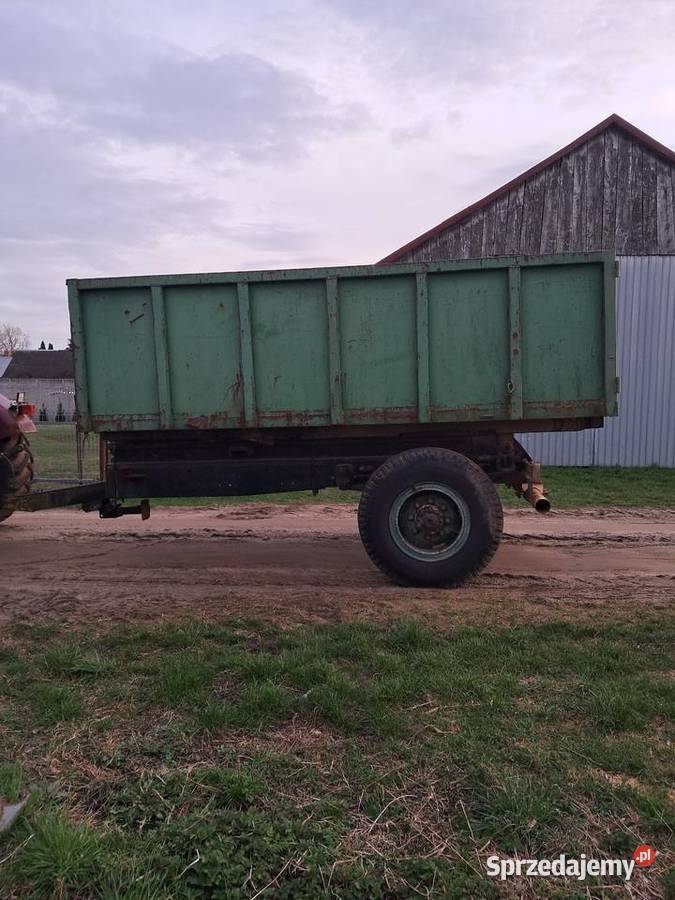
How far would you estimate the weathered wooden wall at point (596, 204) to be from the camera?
42.0 feet

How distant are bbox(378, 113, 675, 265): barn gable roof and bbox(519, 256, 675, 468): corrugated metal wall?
203 centimetres

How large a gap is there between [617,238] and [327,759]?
12754 mm

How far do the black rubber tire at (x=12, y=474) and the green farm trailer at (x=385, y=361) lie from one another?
1.60 meters

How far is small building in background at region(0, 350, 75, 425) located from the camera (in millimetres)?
38188

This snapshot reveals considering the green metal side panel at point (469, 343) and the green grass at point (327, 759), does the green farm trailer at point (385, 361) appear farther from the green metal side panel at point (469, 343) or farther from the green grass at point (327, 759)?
the green grass at point (327, 759)

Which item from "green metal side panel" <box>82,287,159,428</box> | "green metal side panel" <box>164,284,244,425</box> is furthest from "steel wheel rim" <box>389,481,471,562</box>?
"green metal side panel" <box>82,287,159,428</box>

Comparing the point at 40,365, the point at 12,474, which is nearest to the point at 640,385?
the point at 12,474

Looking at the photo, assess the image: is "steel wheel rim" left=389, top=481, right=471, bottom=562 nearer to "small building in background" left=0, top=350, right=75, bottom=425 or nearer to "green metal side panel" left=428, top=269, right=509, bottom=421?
"green metal side panel" left=428, top=269, right=509, bottom=421

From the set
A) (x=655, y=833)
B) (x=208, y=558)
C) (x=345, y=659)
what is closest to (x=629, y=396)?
(x=208, y=558)

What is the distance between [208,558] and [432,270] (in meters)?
3.53

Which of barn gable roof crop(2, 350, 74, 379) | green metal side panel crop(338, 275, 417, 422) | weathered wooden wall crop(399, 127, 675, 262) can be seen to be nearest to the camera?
green metal side panel crop(338, 275, 417, 422)

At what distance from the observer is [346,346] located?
5.73m

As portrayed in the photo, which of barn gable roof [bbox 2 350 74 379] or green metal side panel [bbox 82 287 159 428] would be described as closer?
green metal side panel [bbox 82 287 159 428]

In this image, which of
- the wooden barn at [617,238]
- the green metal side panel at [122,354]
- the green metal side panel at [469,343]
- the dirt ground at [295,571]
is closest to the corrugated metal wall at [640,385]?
the wooden barn at [617,238]
